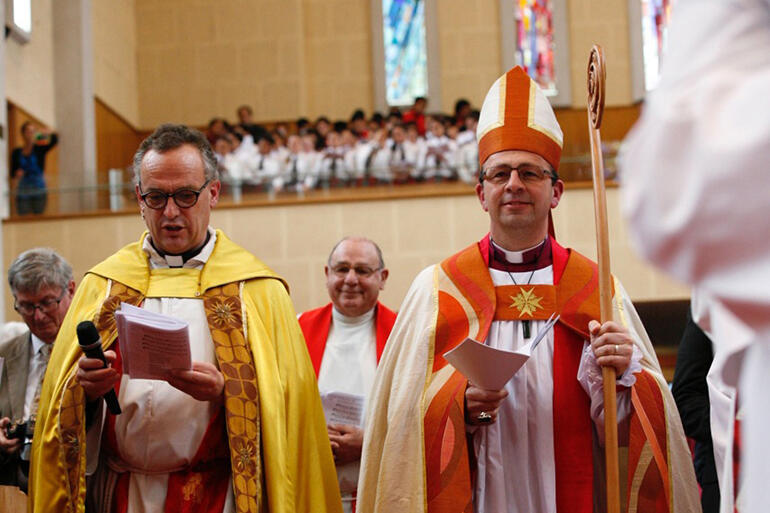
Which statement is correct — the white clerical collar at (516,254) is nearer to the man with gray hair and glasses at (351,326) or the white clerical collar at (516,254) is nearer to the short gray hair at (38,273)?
the man with gray hair and glasses at (351,326)

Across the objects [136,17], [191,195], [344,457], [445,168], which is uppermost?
[136,17]

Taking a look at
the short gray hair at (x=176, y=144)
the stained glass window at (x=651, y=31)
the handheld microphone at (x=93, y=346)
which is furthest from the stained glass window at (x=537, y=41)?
the handheld microphone at (x=93, y=346)

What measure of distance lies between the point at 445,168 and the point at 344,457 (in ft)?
22.8

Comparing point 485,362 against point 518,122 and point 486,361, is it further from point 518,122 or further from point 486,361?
point 518,122

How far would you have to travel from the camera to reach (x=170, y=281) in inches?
151

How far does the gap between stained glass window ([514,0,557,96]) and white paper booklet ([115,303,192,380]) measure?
48.2ft

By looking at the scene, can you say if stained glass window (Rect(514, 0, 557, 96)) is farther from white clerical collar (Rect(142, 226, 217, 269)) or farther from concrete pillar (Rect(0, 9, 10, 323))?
white clerical collar (Rect(142, 226, 217, 269))

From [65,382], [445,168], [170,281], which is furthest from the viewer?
[445,168]

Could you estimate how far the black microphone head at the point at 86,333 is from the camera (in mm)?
3160

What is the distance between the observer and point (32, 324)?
15.1 feet

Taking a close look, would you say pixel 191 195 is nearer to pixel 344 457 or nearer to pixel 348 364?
pixel 344 457

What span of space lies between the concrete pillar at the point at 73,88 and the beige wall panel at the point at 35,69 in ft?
0.41

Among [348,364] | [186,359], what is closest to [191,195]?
[186,359]

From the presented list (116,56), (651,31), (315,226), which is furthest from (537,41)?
(315,226)
